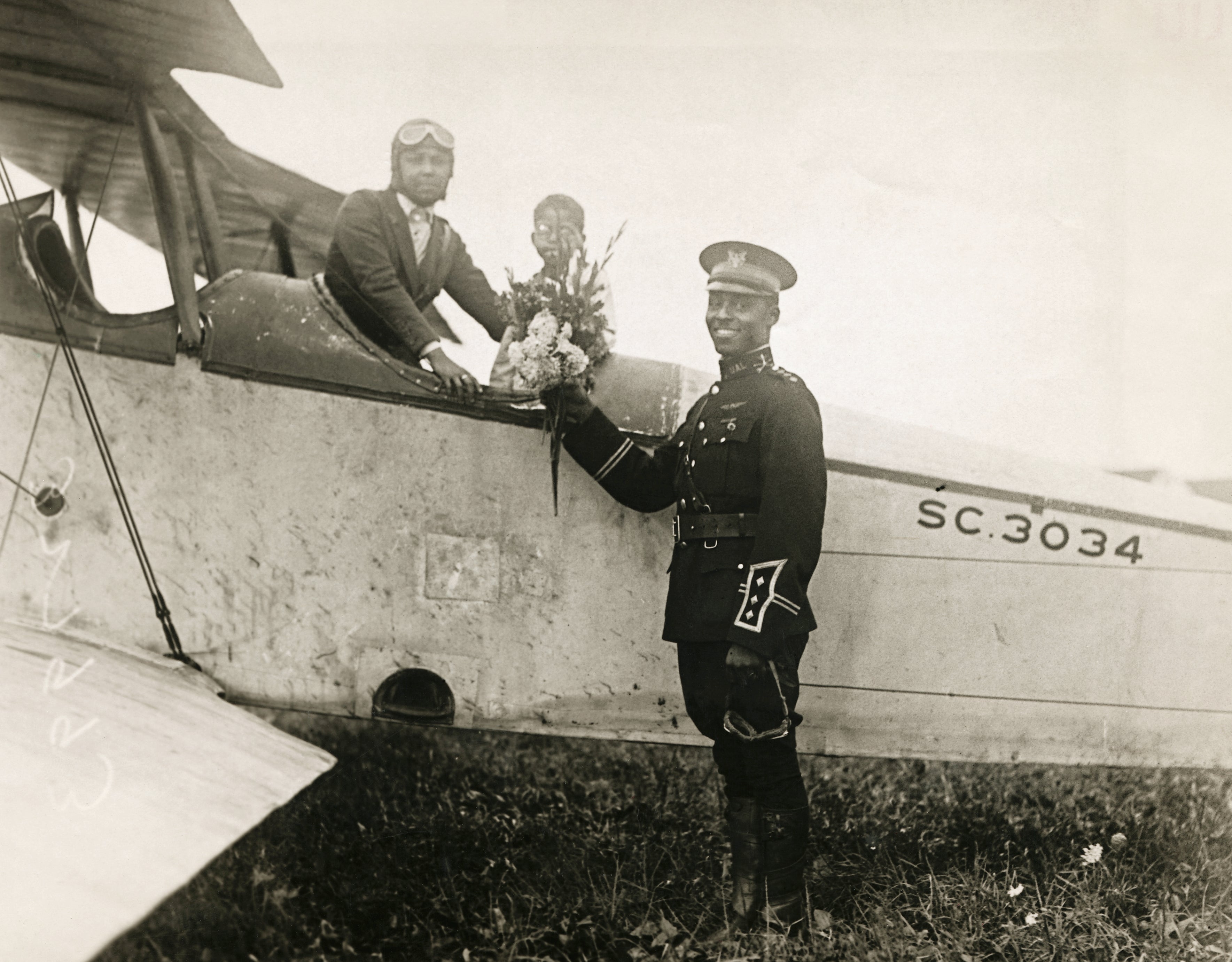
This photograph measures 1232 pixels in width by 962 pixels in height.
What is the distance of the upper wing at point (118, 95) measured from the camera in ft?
8.41

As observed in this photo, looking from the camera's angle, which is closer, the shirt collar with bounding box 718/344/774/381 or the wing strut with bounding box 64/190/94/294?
the shirt collar with bounding box 718/344/774/381

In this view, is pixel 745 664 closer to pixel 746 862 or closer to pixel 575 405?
pixel 746 862

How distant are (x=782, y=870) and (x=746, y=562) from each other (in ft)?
2.66

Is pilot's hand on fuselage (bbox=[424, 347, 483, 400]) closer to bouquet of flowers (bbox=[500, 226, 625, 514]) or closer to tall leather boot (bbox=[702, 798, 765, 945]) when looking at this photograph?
bouquet of flowers (bbox=[500, 226, 625, 514])

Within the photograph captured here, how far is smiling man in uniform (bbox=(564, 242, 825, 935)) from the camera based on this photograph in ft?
7.43

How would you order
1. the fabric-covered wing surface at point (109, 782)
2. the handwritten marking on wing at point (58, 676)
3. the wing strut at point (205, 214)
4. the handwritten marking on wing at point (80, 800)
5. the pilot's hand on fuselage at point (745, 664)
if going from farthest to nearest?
the wing strut at point (205, 214), the handwritten marking on wing at point (58, 676), the pilot's hand on fuselage at point (745, 664), the handwritten marking on wing at point (80, 800), the fabric-covered wing surface at point (109, 782)

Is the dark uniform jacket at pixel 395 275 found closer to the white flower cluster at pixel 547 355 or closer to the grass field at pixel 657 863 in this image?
the white flower cluster at pixel 547 355

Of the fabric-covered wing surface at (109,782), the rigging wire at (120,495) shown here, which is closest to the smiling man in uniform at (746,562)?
the fabric-covered wing surface at (109,782)

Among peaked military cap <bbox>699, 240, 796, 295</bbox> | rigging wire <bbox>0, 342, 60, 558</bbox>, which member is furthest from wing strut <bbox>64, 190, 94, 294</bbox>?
peaked military cap <bbox>699, 240, 796, 295</bbox>

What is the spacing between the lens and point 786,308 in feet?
8.44

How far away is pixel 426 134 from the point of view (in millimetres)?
2625

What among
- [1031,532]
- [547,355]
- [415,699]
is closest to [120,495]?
[415,699]

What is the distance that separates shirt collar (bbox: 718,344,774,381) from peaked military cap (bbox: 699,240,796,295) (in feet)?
0.57

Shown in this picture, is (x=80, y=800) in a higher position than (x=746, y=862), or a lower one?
higher
